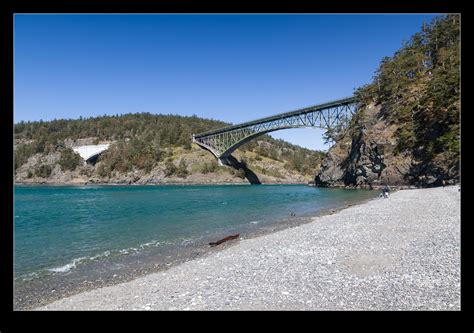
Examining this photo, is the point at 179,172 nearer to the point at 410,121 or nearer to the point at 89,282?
the point at 410,121

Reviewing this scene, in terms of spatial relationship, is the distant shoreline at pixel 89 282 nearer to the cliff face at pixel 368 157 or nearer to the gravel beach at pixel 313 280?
the gravel beach at pixel 313 280

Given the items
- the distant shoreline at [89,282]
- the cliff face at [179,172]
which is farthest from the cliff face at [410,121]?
the cliff face at [179,172]

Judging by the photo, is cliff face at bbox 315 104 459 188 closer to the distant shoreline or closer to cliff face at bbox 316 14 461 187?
cliff face at bbox 316 14 461 187

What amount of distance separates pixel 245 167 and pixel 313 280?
11454 centimetres

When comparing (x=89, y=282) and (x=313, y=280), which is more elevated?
(x=313, y=280)

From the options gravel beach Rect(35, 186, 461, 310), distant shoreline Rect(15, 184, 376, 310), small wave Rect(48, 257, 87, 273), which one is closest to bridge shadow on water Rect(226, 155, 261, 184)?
distant shoreline Rect(15, 184, 376, 310)

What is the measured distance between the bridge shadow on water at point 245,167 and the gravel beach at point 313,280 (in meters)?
105

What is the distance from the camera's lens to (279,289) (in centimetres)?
689

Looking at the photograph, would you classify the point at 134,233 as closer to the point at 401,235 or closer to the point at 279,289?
→ the point at 279,289

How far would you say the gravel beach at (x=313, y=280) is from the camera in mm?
6145

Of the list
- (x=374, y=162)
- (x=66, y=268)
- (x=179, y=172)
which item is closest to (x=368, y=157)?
(x=374, y=162)

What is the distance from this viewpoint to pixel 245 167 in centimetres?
12181

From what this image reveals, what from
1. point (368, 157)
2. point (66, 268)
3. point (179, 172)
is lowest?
point (66, 268)
